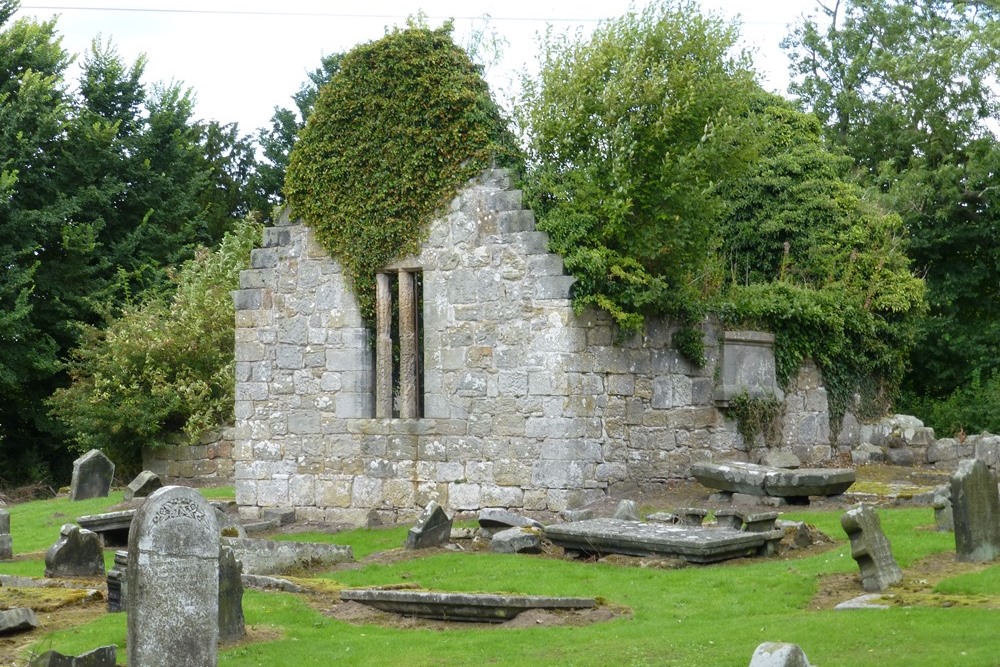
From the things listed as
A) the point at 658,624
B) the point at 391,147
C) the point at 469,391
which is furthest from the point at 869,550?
the point at 391,147

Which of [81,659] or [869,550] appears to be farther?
[869,550]

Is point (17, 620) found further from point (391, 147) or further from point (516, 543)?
point (391, 147)

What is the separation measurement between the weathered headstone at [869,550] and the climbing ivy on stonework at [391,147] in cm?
780

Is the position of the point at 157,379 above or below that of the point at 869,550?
above

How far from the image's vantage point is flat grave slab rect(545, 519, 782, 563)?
12500mm

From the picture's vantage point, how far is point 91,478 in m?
21.8

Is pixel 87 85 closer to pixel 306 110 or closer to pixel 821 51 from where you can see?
pixel 306 110

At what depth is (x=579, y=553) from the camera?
44.5ft

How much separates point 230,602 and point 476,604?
2.00 meters

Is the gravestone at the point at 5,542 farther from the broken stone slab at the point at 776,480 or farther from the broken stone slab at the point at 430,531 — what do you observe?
the broken stone slab at the point at 776,480

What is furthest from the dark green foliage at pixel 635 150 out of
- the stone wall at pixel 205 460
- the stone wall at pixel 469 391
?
the stone wall at pixel 205 460

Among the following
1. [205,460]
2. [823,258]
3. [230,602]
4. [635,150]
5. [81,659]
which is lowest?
[81,659]

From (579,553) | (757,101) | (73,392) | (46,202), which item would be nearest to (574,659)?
(579,553)

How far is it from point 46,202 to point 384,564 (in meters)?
Answer: 19.8
